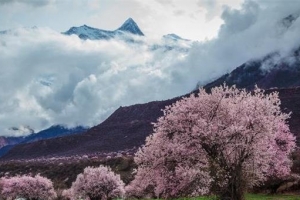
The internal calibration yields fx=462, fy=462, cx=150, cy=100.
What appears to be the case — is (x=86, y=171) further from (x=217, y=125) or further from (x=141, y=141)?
(x=141, y=141)

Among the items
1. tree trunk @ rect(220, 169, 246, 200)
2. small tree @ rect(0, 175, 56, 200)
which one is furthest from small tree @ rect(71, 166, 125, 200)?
tree trunk @ rect(220, 169, 246, 200)

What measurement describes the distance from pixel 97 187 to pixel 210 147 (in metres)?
41.8

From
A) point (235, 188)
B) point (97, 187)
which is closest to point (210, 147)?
point (235, 188)

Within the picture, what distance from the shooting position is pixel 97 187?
2707 inches

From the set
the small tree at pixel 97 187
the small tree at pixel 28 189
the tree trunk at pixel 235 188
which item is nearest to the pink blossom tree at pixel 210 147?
the tree trunk at pixel 235 188

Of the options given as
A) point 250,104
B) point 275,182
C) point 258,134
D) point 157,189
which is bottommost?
point 275,182

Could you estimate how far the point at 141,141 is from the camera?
642ft

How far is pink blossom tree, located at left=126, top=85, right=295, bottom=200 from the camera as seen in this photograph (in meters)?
29.4

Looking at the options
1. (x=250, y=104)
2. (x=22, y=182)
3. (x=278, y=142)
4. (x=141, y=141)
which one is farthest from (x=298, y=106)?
(x=250, y=104)

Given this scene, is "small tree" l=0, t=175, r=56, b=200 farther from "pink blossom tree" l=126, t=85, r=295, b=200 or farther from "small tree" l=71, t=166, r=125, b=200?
"pink blossom tree" l=126, t=85, r=295, b=200

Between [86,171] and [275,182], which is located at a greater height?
[86,171]

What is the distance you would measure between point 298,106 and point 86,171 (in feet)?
352

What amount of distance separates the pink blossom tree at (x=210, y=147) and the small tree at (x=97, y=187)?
38.4 m

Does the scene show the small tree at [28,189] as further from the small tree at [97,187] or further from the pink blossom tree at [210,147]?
the pink blossom tree at [210,147]
